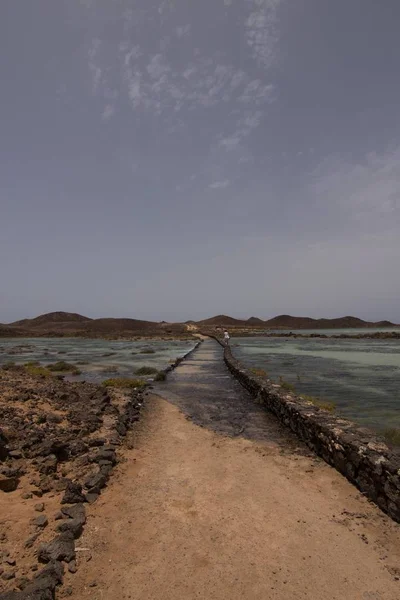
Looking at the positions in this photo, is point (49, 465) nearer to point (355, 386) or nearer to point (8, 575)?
point (8, 575)

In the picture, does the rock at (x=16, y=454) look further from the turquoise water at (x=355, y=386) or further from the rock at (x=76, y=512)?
the turquoise water at (x=355, y=386)

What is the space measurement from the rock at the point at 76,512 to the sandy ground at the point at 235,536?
157 millimetres

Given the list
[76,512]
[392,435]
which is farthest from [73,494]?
[392,435]

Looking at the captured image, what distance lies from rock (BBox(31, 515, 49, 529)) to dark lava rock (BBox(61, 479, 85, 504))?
0.65 metres

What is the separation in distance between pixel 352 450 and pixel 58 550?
5541 millimetres

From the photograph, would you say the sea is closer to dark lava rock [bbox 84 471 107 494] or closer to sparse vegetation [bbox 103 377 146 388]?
sparse vegetation [bbox 103 377 146 388]

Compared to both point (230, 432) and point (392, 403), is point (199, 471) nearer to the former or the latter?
point (230, 432)

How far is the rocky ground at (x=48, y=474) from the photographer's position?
14.9 feet

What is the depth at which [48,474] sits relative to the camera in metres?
7.44

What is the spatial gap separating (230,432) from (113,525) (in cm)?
565

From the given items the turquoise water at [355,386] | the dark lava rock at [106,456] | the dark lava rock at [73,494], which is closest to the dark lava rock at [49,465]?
the dark lava rock at [106,456]

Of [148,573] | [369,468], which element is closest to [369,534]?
[369,468]

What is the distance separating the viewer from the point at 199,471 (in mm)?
7750

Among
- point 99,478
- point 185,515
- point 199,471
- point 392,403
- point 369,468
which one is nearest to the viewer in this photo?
point 185,515
